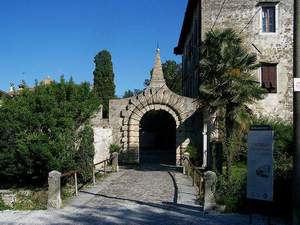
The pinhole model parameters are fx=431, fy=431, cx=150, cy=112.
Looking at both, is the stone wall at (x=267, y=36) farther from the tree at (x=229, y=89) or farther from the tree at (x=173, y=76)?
the tree at (x=173, y=76)

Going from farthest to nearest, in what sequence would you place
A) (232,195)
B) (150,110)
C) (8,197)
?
(150,110) < (8,197) < (232,195)

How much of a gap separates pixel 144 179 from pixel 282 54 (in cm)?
1108

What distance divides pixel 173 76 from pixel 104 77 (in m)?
15.5

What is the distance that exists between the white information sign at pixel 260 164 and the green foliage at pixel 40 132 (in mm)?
8363

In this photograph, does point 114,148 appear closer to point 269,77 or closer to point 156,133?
point 269,77

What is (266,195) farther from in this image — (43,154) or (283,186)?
(43,154)

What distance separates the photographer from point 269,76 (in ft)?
Result: 77.8

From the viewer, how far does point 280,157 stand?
1616cm

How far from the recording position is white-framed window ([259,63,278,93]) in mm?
23578

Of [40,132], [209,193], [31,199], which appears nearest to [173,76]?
[40,132]

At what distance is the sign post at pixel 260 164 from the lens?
895 centimetres

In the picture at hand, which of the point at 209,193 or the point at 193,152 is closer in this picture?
the point at 209,193

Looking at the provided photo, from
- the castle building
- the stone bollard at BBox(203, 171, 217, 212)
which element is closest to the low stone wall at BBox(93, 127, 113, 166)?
the castle building

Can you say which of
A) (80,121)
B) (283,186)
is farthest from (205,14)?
(283,186)
